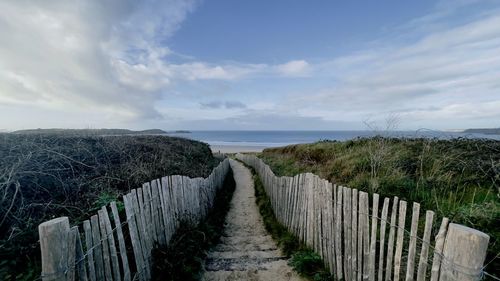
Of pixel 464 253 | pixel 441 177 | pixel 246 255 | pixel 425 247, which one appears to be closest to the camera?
pixel 464 253

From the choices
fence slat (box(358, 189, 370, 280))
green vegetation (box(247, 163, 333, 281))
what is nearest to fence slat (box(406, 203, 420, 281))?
fence slat (box(358, 189, 370, 280))

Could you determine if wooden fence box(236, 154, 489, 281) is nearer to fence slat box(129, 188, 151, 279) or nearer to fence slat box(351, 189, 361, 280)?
fence slat box(351, 189, 361, 280)

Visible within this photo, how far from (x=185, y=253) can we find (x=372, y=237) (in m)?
2.93

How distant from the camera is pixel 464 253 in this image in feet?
6.99

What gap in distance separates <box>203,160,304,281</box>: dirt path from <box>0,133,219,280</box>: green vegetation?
1974mm

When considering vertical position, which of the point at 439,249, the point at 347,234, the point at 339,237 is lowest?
the point at 339,237

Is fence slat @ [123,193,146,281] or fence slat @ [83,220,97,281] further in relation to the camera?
fence slat @ [123,193,146,281]

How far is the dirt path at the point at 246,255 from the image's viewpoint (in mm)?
4754

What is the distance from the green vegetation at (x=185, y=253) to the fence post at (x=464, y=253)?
337 cm

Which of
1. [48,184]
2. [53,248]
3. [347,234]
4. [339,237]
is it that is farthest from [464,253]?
[48,184]

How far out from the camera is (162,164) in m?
9.30

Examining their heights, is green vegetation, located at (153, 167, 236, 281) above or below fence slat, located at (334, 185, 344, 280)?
below

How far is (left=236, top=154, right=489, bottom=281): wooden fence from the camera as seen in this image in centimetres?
219

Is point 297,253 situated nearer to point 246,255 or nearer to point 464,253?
point 246,255
